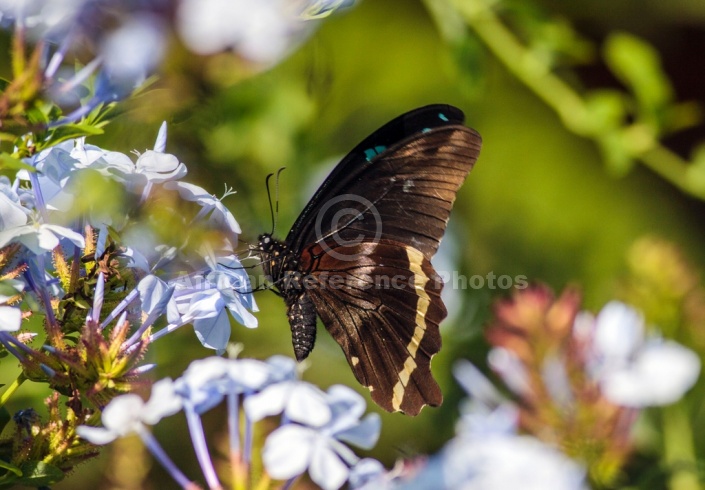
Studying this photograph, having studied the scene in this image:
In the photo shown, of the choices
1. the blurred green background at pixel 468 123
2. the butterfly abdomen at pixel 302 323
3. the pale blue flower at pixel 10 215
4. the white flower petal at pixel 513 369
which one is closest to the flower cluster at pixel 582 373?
the white flower petal at pixel 513 369

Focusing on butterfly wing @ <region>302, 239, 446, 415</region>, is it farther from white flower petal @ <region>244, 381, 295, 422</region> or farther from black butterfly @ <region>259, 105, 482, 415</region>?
white flower petal @ <region>244, 381, 295, 422</region>

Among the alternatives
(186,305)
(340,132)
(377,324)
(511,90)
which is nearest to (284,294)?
(377,324)

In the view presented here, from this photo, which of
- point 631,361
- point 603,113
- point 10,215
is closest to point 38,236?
point 10,215

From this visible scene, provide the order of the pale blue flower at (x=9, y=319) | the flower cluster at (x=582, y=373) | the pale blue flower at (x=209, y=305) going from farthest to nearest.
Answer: the flower cluster at (x=582, y=373), the pale blue flower at (x=209, y=305), the pale blue flower at (x=9, y=319)

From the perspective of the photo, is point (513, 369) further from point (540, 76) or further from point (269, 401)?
point (540, 76)

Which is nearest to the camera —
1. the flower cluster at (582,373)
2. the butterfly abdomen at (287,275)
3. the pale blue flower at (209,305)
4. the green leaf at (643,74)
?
the pale blue flower at (209,305)

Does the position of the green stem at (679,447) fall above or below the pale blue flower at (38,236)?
below

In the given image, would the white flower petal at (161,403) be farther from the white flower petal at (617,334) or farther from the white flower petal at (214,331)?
the white flower petal at (617,334)

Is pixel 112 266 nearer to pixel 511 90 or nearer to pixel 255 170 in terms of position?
pixel 255 170
